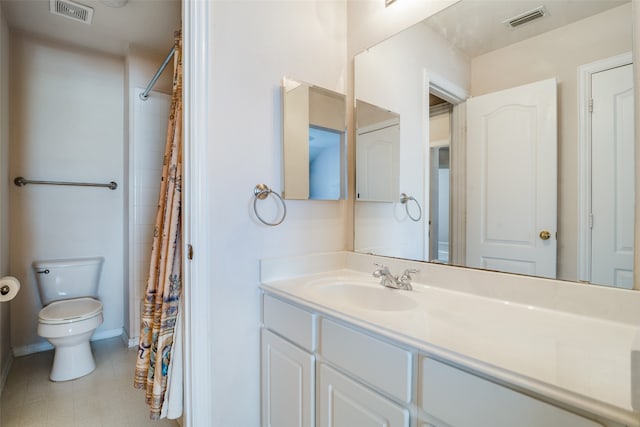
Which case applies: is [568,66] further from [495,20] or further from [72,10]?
[72,10]

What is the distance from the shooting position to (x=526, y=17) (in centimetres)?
105

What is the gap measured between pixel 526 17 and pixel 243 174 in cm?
119

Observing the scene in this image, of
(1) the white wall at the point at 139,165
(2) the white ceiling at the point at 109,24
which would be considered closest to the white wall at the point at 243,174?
(2) the white ceiling at the point at 109,24

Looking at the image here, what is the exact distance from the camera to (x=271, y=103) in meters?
1.37

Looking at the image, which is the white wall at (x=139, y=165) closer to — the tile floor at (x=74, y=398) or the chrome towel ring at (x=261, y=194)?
the tile floor at (x=74, y=398)

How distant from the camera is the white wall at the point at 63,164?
229 cm

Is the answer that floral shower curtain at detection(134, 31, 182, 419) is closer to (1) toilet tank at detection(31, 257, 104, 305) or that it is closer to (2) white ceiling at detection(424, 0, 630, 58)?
(2) white ceiling at detection(424, 0, 630, 58)

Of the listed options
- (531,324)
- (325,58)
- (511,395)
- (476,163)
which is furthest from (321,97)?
(511,395)

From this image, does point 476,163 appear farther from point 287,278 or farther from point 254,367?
point 254,367

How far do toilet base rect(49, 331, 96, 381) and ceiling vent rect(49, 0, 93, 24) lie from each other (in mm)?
2131

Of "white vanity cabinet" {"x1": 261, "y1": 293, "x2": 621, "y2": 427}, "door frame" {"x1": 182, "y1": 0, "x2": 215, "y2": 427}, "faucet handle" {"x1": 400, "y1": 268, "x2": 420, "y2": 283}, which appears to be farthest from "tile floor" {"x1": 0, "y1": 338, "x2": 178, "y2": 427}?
"faucet handle" {"x1": 400, "y1": 268, "x2": 420, "y2": 283}

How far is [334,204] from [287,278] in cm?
48

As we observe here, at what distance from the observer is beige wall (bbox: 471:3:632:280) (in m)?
0.89

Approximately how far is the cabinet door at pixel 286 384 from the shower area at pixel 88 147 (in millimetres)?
1686
